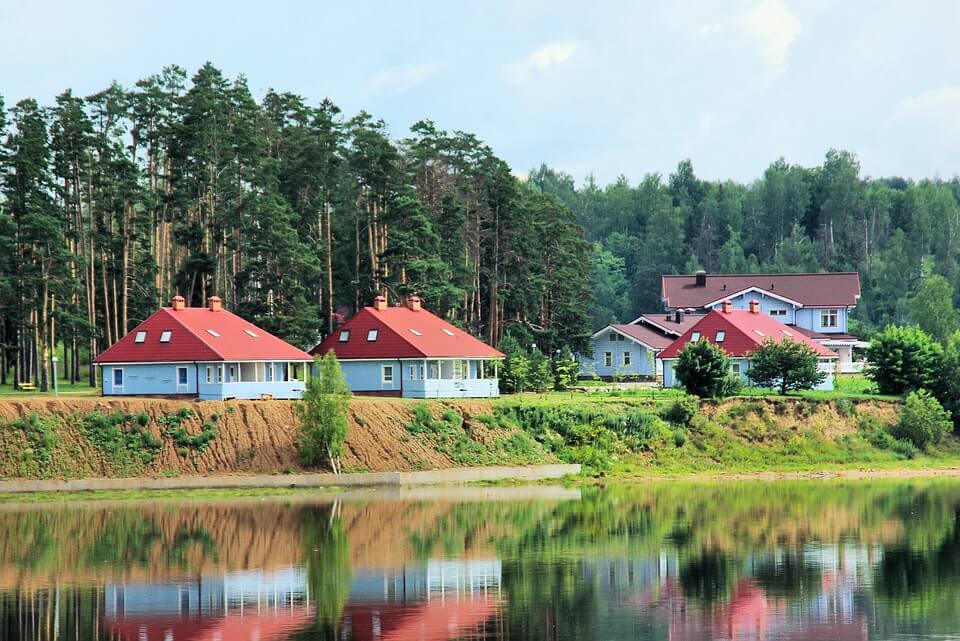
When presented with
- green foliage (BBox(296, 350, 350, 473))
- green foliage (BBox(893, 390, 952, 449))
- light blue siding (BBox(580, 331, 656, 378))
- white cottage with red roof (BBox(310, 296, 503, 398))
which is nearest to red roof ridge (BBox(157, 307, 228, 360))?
green foliage (BBox(296, 350, 350, 473))

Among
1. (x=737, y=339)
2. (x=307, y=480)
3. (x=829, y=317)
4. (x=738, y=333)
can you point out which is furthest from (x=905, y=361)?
(x=307, y=480)

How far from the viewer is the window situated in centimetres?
11188

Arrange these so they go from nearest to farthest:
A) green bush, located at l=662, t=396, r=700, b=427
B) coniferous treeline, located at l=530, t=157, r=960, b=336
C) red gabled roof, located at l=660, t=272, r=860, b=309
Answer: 1. green bush, located at l=662, t=396, r=700, b=427
2. red gabled roof, located at l=660, t=272, r=860, b=309
3. coniferous treeline, located at l=530, t=157, r=960, b=336

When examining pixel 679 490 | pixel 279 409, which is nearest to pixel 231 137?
pixel 279 409

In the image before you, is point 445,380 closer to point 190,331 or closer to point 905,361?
point 190,331

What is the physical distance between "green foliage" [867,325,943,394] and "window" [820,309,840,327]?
30.9m

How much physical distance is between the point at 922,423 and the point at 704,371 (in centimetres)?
1102

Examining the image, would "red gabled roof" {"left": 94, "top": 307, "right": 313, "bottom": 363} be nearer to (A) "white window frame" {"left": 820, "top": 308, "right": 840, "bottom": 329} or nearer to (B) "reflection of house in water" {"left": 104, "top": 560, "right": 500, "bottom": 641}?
(B) "reflection of house in water" {"left": 104, "top": 560, "right": 500, "bottom": 641}

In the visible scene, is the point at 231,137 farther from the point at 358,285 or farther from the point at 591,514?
the point at 591,514

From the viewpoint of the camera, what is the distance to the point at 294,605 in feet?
115

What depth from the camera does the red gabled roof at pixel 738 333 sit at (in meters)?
85.2

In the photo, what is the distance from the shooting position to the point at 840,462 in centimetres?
7244

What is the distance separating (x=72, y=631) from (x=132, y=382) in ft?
125

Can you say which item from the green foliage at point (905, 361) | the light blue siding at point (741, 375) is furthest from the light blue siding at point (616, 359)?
the green foliage at point (905, 361)
